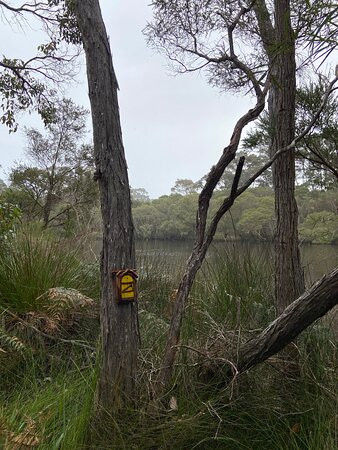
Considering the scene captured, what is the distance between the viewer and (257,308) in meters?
3.07

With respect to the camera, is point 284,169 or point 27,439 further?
point 284,169

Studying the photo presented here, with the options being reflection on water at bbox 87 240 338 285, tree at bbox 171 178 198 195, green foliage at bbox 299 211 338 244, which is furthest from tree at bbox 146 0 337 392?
tree at bbox 171 178 198 195

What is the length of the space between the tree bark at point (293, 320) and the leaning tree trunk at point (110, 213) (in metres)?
0.49

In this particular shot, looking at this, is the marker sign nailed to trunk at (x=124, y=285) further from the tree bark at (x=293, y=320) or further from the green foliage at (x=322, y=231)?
the green foliage at (x=322, y=231)

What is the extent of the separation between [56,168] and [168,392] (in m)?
9.95

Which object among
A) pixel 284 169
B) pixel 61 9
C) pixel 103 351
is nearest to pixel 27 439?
pixel 103 351

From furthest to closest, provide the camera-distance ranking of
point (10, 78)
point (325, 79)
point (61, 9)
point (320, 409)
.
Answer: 1. point (10, 78)
2. point (61, 9)
3. point (325, 79)
4. point (320, 409)

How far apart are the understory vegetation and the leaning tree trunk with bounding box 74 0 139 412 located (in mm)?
107

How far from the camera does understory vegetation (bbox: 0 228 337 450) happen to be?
1.74m

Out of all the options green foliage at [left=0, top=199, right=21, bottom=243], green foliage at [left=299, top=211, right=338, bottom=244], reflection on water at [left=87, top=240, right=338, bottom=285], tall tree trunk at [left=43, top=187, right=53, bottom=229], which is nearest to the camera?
green foliage at [left=0, top=199, right=21, bottom=243]

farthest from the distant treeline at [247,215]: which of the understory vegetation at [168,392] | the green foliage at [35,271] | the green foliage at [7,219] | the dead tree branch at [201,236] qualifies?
the dead tree branch at [201,236]

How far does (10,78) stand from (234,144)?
5.09m

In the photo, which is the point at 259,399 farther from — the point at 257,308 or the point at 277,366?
the point at 257,308

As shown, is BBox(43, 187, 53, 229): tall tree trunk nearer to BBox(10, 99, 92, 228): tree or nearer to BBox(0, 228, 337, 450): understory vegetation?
BBox(10, 99, 92, 228): tree
